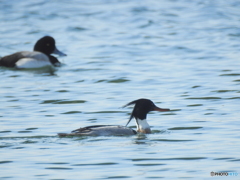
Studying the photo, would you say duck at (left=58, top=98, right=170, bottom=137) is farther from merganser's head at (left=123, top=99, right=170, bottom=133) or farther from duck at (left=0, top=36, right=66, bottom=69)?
duck at (left=0, top=36, right=66, bottom=69)

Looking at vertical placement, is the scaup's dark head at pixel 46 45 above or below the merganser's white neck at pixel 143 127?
above

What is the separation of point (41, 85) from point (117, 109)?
382cm

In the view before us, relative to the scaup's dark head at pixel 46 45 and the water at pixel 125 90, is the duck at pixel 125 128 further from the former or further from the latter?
the scaup's dark head at pixel 46 45

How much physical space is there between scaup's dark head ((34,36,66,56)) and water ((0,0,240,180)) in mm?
559

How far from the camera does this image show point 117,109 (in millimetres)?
12797

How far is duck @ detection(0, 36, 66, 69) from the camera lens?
62.5ft

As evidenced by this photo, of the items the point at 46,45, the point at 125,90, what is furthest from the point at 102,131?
the point at 46,45

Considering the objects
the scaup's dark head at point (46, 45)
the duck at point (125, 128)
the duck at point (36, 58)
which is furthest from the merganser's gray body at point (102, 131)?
the scaup's dark head at point (46, 45)

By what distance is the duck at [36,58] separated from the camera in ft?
62.5

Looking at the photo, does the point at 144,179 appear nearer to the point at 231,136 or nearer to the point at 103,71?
the point at 231,136

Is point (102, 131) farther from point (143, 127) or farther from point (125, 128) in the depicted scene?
point (143, 127)

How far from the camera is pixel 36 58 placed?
19.7 m

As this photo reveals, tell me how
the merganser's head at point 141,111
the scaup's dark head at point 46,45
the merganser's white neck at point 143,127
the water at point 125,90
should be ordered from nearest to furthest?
the water at point 125,90
the merganser's white neck at point 143,127
the merganser's head at point 141,111
the scaup's dark head at point 46,45

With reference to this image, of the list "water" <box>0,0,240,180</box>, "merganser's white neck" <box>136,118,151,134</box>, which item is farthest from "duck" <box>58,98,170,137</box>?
"water" <box>0,0,240,180</box>
